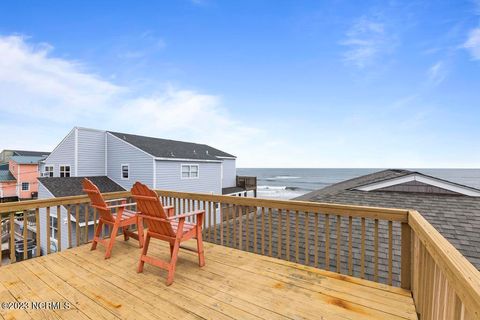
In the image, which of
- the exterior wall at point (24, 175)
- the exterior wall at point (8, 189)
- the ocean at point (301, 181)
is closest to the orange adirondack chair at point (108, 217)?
the ocean at point (301, 181)

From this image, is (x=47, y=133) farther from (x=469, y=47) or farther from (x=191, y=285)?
(x=469, y=47)

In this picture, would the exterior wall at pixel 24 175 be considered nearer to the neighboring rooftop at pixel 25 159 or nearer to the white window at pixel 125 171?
the neighboring rooftop at pixel 25 159

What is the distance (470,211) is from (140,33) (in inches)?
429

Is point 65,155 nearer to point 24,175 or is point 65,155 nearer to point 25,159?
point 24,175

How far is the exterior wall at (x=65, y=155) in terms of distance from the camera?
506 inches

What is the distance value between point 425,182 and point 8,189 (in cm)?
3407

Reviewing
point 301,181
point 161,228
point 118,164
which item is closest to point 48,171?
point 118,164

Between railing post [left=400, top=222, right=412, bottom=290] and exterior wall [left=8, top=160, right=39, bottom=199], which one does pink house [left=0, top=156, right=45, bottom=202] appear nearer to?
exterior wall [left=8, top=160, right=39, bottom=199]

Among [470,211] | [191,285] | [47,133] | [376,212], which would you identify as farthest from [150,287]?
[47,133]

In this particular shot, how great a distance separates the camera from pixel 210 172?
599 inches

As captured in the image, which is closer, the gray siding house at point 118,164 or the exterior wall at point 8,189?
the gray siding house at point 118,164

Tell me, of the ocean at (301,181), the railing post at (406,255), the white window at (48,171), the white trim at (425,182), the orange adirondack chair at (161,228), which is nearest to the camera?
the railing post at (406,255)

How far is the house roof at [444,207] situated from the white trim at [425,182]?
0.43 feet

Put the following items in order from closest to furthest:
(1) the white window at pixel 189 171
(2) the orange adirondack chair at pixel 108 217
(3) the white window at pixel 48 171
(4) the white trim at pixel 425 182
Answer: (2) the orange adirondack chair at pixel 108 217
(4) the white trim at pixel 425 182
(1) the white window at pixel 189 171
(3) the white window at pixel 48 171
